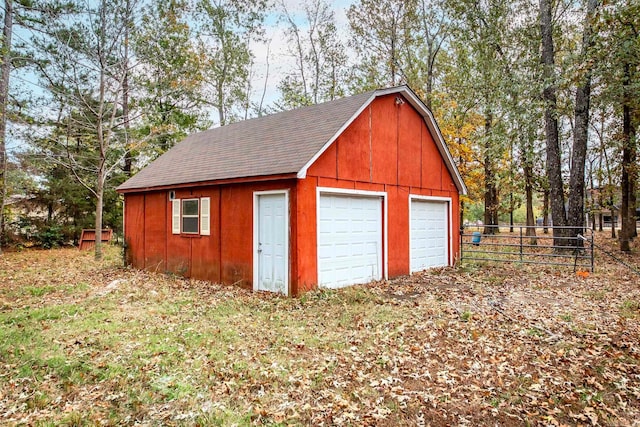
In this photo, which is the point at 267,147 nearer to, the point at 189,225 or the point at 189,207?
the point at 189,207

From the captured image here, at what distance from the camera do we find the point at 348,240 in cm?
922

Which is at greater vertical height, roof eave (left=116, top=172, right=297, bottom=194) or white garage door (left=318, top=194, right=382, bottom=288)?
roof eave (left=116, top=172, right=297, bottom=194)

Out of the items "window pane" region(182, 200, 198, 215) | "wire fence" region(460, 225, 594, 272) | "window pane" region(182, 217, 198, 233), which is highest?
"window pane" region(182, 200, 198, 215)

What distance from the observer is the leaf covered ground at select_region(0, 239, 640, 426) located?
12.4 ft

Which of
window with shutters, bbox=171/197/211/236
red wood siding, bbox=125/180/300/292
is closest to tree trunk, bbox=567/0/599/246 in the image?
red wood siding, bbox=125/180/300/292

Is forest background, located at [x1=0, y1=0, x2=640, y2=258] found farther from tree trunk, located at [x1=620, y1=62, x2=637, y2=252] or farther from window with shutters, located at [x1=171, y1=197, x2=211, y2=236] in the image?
window with shutters, located at [x1=171, y1=197, x2=211, y2=236]

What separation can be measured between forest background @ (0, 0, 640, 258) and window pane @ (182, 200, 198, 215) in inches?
227

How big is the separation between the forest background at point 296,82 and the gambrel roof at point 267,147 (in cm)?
332

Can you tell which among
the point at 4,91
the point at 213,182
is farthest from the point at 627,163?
the point at 4,91

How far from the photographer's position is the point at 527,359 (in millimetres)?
4918

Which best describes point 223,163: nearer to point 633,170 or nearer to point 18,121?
point 18,121

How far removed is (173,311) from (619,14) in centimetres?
1093

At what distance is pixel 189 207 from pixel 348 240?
445 centimetres

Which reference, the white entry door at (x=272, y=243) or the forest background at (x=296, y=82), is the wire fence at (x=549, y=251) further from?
the white entry door at (x=272, y=243)
